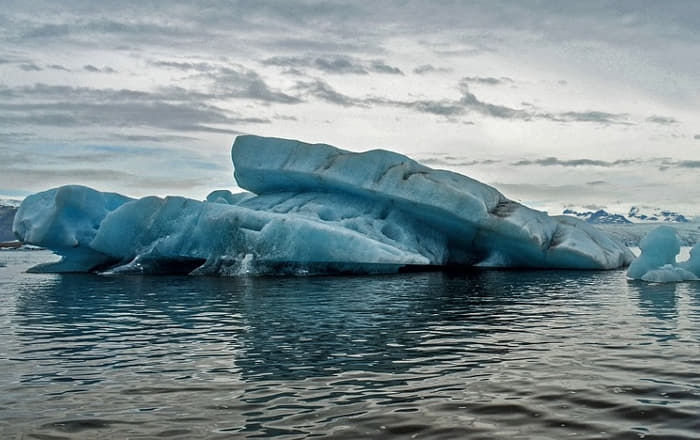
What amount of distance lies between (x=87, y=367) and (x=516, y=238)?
66.4 feet

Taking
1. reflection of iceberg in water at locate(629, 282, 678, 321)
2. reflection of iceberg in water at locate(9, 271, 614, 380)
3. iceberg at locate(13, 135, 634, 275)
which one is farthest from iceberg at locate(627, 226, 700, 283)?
iceberg at locate(13, 135, 634, 275)

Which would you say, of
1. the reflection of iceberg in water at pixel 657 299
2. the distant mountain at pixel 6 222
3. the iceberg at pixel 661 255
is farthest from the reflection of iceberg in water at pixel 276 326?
the distant mountain at pixel 6 222

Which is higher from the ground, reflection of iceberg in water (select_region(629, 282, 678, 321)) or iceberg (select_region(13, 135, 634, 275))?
iceberg (select_region(13, 135, 634, 275))

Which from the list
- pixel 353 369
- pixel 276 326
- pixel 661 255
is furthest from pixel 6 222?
pixel 353 369

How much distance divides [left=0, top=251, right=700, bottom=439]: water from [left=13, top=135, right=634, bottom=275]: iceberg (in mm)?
8025

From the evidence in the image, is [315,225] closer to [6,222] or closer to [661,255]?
[661,255]

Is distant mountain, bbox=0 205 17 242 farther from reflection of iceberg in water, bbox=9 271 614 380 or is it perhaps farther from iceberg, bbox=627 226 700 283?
iceberg, bbox=627 226 700 283

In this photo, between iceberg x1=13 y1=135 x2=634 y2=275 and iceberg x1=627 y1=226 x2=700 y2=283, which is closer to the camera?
iceberg x1=627 y1=226 x2=700 y2=283

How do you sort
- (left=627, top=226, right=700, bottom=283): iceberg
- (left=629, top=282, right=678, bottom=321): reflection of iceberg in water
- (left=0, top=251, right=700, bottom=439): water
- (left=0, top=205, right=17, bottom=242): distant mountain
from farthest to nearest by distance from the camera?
(left=0, top=205, right=17, bottom=242): distant mountain, (left=627, top=226, right=700, bottom=283): iceberg, (left=629, top=282, right=678, bottom=321): reflection of iceberg in water, (left=0, top=251, right=700, bottom=439): water

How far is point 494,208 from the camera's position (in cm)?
2619

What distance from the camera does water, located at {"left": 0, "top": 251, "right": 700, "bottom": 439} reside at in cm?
497

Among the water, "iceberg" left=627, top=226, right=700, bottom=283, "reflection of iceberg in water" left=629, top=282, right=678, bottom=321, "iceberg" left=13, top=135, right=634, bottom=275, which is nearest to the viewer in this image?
the water

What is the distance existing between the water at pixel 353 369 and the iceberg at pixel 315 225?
802cm

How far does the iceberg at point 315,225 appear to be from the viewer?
22.7 metres
